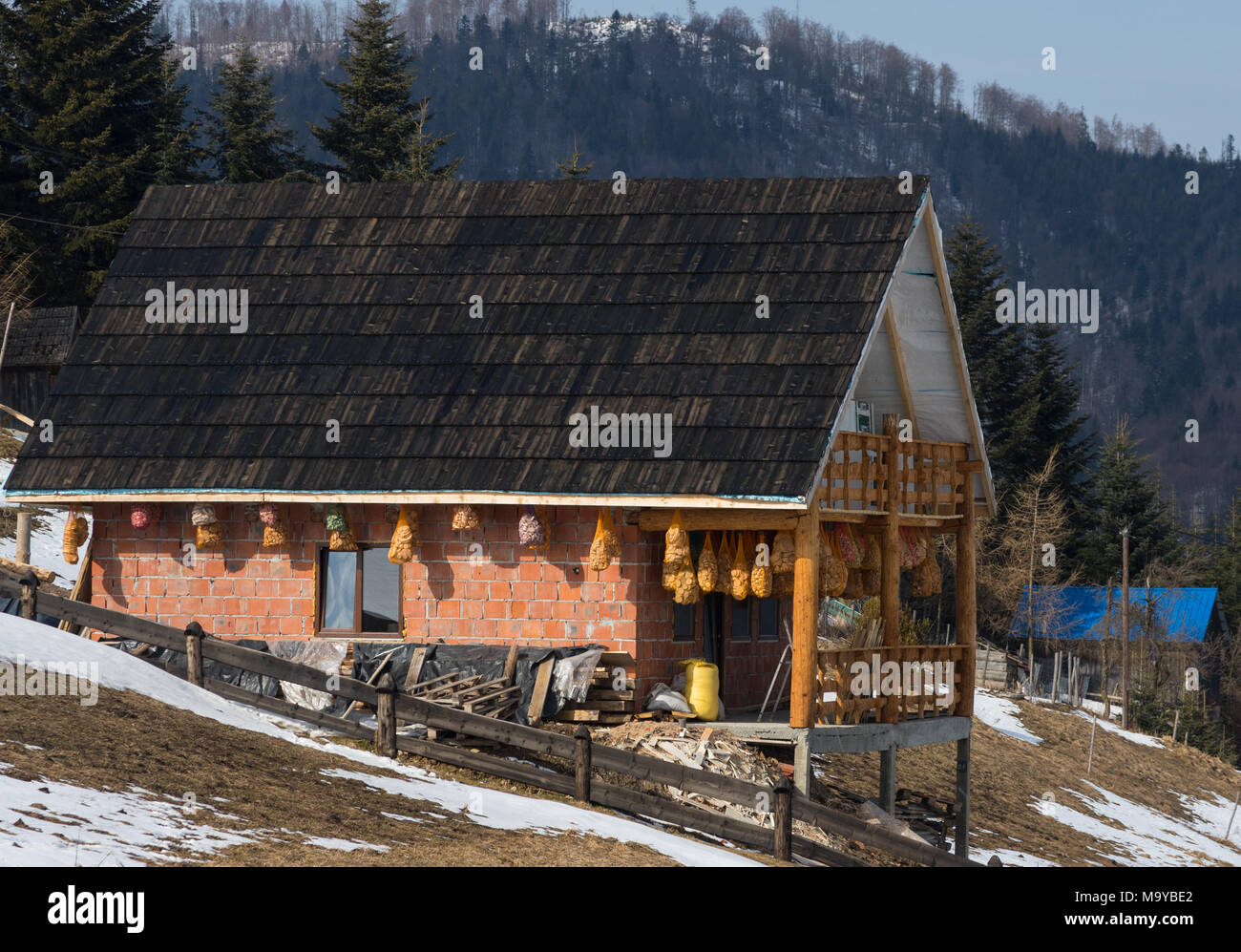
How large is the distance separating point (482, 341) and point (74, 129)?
33519mm

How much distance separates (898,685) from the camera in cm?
2403

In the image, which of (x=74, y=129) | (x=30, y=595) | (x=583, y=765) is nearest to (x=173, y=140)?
(x=74, y=129)

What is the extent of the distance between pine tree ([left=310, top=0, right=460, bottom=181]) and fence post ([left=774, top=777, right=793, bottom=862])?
42472 millimetres

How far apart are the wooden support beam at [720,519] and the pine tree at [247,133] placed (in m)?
37.9

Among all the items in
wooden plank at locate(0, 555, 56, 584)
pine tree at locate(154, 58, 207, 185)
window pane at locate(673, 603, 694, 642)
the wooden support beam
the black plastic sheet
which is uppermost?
pine tree at locate(154, 58, 207, 185)

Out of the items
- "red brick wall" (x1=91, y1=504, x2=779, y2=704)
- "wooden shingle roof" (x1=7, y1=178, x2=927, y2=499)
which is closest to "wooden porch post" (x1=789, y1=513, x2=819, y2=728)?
"wooden shingle roof" (x1=7, y1=178, x2=927, y2=499)

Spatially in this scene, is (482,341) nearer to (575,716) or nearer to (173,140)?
(575,716)

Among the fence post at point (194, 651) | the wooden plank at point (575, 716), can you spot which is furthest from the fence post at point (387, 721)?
the wooden plank at point (575, 716)

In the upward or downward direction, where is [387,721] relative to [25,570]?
downward

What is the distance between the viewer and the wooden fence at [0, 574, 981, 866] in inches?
777

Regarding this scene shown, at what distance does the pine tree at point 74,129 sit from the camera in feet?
170

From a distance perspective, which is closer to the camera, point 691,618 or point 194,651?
point 194,651

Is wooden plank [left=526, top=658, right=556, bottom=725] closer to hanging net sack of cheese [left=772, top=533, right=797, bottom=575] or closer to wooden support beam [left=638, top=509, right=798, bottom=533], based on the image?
wooden support beam [left=638, top=509, right=798, bottom=533]
